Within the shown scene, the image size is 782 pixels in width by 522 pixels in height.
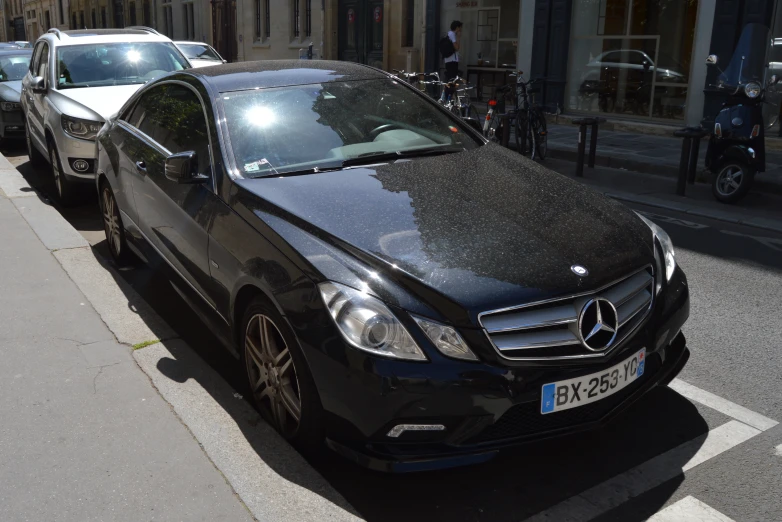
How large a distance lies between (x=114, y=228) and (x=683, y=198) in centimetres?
630

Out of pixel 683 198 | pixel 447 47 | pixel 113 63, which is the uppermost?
pixel 447 47

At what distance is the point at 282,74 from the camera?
4.71m

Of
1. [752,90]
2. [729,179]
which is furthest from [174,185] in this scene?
[752,90]

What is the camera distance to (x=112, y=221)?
603cm

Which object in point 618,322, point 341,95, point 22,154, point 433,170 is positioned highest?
point 341,95

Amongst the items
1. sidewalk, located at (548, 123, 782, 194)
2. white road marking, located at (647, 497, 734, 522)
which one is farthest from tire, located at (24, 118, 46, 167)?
white road marking, located at (647, 497, 734, 522)

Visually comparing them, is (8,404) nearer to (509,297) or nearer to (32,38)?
(509,297)

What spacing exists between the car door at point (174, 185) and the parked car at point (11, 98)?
27.0ft

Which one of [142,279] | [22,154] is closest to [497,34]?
[22,154]

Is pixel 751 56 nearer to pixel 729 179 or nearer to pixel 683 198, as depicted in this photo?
pixel 729 179

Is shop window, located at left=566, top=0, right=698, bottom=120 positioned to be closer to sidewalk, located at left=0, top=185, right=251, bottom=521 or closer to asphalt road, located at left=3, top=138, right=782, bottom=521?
asphalt road, located at left=3, top=138, right=782, bottom=521

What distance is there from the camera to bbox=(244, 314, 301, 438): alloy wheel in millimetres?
3324

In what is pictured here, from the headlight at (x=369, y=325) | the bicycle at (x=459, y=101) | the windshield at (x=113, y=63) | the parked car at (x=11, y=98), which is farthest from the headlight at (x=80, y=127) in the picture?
the bicycle at (x=459, y=101)

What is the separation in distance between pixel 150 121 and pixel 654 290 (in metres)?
3.50
